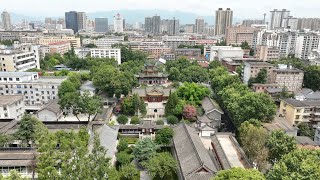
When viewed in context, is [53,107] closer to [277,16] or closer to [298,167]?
[298,167]

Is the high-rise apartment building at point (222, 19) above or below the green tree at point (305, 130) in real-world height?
above

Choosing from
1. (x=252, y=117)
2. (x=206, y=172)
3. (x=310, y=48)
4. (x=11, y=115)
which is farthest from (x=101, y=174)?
(x=310, y=48)

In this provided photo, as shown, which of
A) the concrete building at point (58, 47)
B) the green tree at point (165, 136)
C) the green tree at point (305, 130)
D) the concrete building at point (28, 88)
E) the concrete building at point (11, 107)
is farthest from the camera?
the concrete building at point (58, 47)

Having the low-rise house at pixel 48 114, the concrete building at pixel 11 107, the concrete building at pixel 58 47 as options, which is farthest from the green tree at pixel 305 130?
the concrete building at pixel 58 47

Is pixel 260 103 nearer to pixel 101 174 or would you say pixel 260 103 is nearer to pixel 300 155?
pixel 300 155

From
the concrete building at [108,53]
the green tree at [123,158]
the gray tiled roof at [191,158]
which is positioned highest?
the concrete building at [108,53]

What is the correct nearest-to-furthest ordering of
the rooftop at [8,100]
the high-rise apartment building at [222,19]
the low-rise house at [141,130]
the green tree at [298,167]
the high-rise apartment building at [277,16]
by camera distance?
1. the green tree at [298,167]
2. the low-rise house at [141,130]
3. the rooftop at [8,100]
4. the high-rise apartment building at [222,19]
5. the high-rise apartment building at [277,16]

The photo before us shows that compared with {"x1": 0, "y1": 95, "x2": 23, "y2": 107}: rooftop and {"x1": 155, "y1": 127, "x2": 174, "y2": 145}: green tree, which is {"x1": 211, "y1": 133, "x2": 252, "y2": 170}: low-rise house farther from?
{"x1": 0, "y1": 95, "x2": 23, "y2": 107}: rooftop

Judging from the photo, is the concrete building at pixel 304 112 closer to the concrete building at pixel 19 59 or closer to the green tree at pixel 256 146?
the green tree at pixel 256 146
